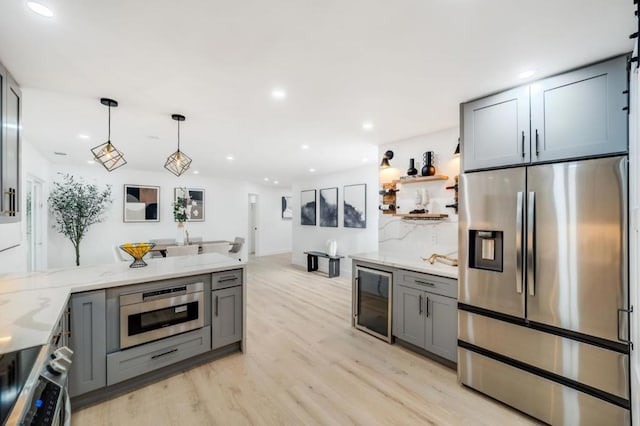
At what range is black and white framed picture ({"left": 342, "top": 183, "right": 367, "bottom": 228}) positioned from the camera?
5.99m

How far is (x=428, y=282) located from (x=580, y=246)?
1.18 metres

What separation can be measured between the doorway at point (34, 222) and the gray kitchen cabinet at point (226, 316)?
4.22m

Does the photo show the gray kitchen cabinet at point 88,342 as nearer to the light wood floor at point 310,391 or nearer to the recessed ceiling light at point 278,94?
the light wood floor at point 310,391

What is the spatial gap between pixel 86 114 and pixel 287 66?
2468mm

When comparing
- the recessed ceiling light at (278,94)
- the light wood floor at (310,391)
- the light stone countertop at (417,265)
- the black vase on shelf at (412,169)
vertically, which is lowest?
the light wood floor at (310,391)

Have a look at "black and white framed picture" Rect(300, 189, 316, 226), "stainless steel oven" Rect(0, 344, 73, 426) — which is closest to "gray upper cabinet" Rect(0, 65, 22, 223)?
"stainless steel oven" Rect(0, 344, 73, 426)

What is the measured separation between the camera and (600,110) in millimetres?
1752

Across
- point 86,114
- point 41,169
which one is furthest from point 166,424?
point 41,169

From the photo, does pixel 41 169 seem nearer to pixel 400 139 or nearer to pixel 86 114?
pixel 86 114

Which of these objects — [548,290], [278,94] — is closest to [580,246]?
[548,290]

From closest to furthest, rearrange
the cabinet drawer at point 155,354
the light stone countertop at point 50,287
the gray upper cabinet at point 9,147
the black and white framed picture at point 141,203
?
the light stone countertop at point 50,287 < the gray upper cabinet at point 9,147 < the cabinet drawer at point 155,354 < the black and white framed picture at point 141,203

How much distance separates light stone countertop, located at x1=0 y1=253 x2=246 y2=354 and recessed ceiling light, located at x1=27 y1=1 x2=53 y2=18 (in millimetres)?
1601

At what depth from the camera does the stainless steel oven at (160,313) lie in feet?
7.27

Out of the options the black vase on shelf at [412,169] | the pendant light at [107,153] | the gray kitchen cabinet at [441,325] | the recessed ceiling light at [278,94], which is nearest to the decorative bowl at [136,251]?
the pendant light at [107,153]
